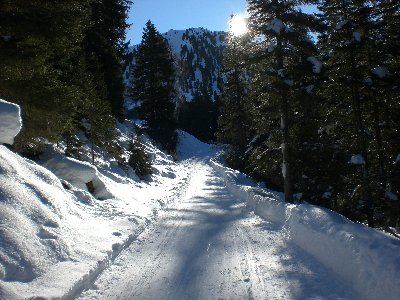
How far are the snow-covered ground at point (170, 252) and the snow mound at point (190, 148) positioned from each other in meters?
48.7

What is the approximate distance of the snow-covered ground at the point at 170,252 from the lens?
5.78m

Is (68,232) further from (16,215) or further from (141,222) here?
(141,222)

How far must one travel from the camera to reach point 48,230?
737 cm

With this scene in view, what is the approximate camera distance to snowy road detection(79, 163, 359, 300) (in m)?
5.94

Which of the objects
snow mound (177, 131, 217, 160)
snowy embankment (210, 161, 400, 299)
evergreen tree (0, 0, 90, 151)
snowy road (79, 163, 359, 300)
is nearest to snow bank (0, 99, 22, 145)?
evergreen tree (0, 0, 90, 151)

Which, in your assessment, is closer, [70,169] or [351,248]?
[351,248]

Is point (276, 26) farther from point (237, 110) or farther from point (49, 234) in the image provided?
point (237, 110)

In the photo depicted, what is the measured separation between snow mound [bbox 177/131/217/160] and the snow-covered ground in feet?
160

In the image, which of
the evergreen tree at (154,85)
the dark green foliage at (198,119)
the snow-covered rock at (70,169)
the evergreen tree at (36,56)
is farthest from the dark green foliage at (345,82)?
the dark green foliage at (198,119)

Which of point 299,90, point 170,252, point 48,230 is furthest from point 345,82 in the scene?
point 48,230

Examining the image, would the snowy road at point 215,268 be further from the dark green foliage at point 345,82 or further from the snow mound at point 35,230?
the dark green foliage at point 345,82

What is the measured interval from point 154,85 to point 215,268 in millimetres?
40421

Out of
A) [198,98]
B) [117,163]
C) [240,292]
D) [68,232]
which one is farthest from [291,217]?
[198,98]

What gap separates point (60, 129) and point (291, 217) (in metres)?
7.37
